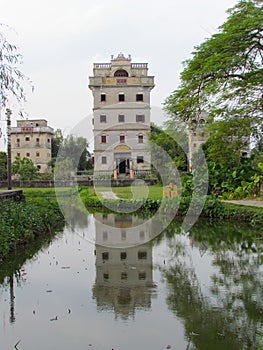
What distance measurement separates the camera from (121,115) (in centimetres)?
3791

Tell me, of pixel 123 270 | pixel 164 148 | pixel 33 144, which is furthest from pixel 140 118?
pixel 123 270

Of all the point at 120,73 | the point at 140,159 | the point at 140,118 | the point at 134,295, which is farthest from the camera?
the point at 120,73

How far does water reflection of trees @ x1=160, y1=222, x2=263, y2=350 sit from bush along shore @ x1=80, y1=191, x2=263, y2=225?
3214 mm

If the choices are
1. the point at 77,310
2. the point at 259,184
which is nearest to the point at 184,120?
the point at 259,184

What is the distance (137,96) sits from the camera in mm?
37812

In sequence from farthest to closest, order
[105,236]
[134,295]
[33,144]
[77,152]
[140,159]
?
[33,144] → [77,152] → [140,159] → [105,236] → [134,295]

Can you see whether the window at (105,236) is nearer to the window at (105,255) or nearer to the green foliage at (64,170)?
the window at (105,255)

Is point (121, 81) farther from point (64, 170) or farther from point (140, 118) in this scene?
point (64, 170)

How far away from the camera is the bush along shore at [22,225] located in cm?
836

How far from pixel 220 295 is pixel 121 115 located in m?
33.0

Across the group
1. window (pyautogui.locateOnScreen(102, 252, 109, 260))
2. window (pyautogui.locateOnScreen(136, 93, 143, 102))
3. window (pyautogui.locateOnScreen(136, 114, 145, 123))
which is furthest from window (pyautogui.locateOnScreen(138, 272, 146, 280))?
window (pyautogui.locateOnScreen(136, 93, 143, 102))

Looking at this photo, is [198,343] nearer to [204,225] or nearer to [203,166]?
[204,225]

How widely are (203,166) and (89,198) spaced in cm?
663

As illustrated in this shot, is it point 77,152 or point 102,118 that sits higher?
point 102,118
